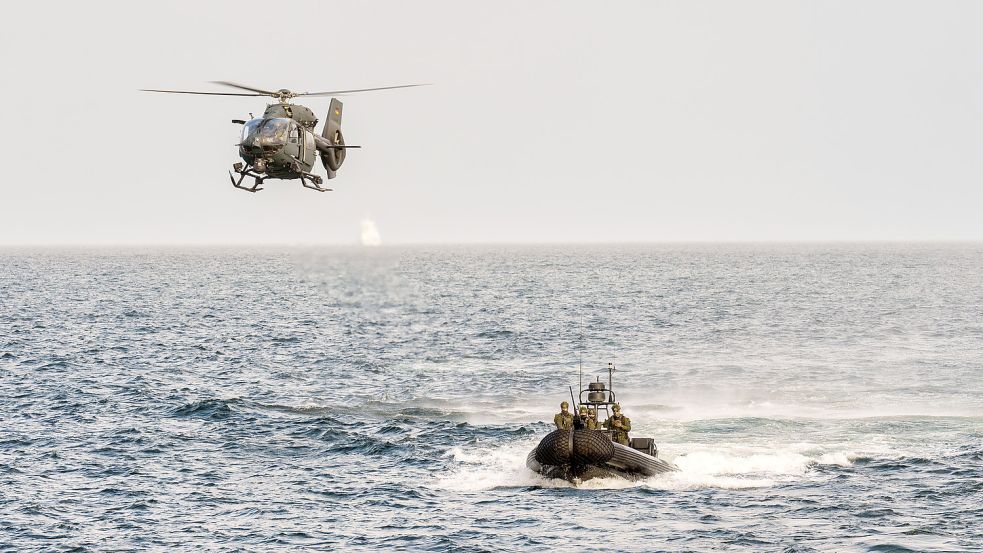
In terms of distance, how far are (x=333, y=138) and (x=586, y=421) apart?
552 inches

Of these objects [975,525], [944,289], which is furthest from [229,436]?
[944,289]

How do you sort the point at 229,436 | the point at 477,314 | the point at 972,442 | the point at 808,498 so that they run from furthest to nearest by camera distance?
the point at 477,314 → the point at 229,436 → the point at 972,442 → the point at 808,498

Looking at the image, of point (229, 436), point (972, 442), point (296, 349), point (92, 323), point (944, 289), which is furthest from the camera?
point (944, 289)

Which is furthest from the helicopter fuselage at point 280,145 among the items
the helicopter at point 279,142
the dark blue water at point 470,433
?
the dark blue water at point 470,433

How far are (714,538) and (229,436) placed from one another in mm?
23132

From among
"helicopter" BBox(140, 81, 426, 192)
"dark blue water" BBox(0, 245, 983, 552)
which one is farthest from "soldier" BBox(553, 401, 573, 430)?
"helicopter" BBox(140, 81, 426, 192)

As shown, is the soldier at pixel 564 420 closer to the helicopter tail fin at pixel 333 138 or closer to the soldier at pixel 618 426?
the soldier at pixel 618 426

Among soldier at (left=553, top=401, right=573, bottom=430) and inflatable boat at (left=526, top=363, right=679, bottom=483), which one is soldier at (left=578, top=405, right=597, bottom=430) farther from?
soldier at (left=553, top=401, right=573, bottom=430)

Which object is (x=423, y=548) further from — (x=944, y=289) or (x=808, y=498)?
(x=944, y=289)

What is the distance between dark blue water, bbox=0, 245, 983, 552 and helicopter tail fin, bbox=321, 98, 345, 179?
11.1m

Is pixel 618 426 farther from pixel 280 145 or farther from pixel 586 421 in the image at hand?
pixel 280 145

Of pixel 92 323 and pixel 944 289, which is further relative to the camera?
pixel 944 289

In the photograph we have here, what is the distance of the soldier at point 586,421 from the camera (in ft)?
124

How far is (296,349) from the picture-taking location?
8162 centimetres
